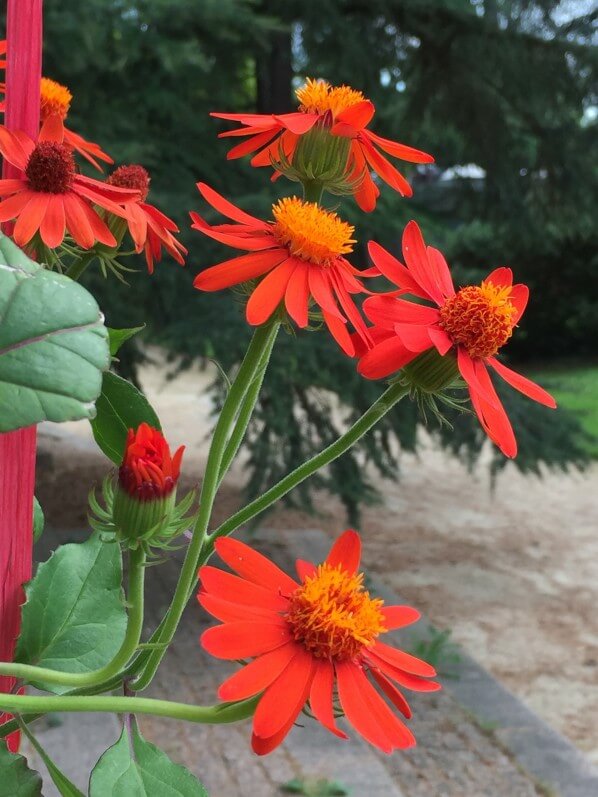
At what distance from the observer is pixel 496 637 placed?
306cm

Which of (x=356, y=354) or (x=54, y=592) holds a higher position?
(x=356, y=354)

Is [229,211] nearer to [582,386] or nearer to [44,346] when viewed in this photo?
[44,346]

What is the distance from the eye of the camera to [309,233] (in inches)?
12.7

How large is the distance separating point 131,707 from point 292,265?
0.14 m

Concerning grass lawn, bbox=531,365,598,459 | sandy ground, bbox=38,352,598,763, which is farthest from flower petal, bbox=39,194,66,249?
grass lawn, bbox=531,365,598,459

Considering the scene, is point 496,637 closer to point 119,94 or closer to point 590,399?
point 119,94

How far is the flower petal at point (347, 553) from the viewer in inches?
12.8

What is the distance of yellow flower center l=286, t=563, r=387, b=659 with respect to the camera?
11.0 inches

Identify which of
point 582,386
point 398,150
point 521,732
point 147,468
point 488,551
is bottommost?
point 488,551

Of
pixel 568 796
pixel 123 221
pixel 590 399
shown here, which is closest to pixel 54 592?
pixel 123 221

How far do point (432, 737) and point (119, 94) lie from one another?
2.00 m

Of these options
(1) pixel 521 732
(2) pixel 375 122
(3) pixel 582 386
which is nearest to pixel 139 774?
(1) pixel 521 732

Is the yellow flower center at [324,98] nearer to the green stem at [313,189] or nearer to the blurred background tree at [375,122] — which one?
the green stem at [313,189]

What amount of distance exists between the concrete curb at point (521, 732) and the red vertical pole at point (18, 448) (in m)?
2.08
